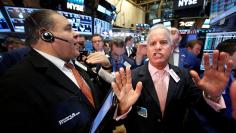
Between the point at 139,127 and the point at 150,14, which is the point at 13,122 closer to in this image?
the point at 139,127

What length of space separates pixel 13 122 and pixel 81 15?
5.22m

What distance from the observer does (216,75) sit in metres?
1.22

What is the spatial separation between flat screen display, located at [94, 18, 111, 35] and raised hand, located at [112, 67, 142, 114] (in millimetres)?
5594

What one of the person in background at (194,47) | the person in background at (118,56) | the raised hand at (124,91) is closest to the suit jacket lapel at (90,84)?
the raised hand at (124,91)

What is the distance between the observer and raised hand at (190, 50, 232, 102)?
117 cm

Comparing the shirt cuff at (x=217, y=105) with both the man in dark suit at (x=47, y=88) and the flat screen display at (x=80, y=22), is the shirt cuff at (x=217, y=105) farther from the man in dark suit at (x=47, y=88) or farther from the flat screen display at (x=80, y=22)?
the flat screen display at (x=80, y=22)

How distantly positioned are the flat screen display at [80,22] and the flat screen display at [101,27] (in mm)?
455

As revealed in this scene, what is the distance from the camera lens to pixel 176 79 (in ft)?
5.42

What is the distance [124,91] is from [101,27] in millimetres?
6344

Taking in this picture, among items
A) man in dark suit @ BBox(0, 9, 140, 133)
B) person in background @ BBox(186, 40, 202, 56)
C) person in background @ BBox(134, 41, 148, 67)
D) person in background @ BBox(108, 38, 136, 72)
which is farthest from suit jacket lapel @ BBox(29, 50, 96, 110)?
person in background @ BBox(186, 40, 202, 56)

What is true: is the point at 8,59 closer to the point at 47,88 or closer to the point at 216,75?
the point at 47,88

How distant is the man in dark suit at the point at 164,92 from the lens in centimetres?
127

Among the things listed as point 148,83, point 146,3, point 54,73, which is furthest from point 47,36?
point 146,3

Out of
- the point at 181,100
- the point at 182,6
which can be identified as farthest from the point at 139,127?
the point at 182,6
